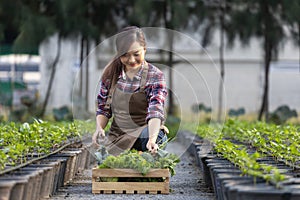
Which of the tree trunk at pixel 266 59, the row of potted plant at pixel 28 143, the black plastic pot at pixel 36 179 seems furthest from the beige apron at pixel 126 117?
the tree trunk at pixel 266 59

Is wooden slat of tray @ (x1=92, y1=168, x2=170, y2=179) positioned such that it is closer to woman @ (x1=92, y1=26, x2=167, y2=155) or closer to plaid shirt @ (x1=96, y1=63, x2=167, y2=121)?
woman @ (x1=92, y1=26, x2=167, y2=155)

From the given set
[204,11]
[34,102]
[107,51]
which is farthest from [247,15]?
[34,102]

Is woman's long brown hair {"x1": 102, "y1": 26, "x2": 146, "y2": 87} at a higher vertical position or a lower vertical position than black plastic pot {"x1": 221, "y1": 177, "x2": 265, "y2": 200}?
higher

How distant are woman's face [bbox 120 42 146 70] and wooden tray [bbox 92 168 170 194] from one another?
2.61 ft

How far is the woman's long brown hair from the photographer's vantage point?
5504 millimetres

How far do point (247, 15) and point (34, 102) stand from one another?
5.30 metres

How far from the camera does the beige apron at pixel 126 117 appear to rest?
579 centimetres

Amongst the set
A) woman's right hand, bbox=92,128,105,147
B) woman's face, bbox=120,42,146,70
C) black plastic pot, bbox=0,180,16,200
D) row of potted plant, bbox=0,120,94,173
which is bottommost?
black plastic pot, bbox=0,180,16,200

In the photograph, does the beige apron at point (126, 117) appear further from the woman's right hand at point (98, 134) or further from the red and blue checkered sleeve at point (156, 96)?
the woman's right hand at point (98, 134)

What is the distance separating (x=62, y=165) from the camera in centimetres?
585

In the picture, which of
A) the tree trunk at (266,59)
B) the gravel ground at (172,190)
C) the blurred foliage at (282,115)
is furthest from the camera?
the tree trunk at (266,59)

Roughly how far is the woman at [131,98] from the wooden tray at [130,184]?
A: 0.24 metres

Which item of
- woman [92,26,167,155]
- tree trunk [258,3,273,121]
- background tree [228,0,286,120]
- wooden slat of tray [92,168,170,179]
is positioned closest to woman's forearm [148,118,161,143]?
woman [92,26,167,155]

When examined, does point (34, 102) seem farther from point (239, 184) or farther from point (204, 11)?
point (239, 184)
